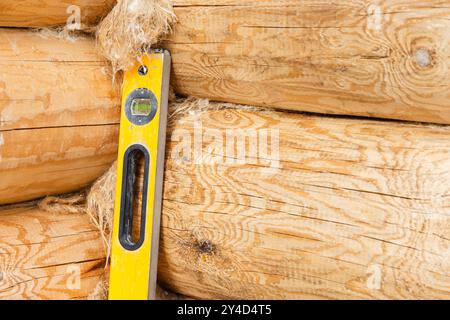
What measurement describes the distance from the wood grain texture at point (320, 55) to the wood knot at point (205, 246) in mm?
374

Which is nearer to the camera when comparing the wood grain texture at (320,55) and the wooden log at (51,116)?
the wood grain texture at (320,55)

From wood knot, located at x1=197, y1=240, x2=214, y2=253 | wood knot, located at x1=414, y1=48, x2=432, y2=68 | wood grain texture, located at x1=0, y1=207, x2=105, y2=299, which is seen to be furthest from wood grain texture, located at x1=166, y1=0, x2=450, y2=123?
wood grain texture, located at x1=0, y1=207, x2=105, y2=299

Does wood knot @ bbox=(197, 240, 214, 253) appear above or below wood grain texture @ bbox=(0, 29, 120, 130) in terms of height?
below

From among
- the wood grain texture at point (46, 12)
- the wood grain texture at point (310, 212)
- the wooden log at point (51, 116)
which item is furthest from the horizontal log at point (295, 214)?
the wood grain texture at point (46, 12)

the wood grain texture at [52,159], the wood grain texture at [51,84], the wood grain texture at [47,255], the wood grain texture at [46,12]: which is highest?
the wood grain texture at [46,12]

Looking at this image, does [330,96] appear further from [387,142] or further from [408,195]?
[408,195]

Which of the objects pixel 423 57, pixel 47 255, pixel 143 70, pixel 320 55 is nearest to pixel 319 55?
pixel 320 55

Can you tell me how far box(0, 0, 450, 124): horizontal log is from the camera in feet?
4.56

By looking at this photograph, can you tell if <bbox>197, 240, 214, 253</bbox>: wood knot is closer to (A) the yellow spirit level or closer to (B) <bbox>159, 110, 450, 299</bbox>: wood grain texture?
(B) <bbox>159, 110, 450, 299</bbox>: wood grain texture

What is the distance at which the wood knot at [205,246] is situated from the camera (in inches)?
66.8

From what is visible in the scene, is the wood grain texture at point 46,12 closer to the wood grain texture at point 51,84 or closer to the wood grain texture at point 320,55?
the wood grain texture at point 51,84

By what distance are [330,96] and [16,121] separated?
2.45ft
